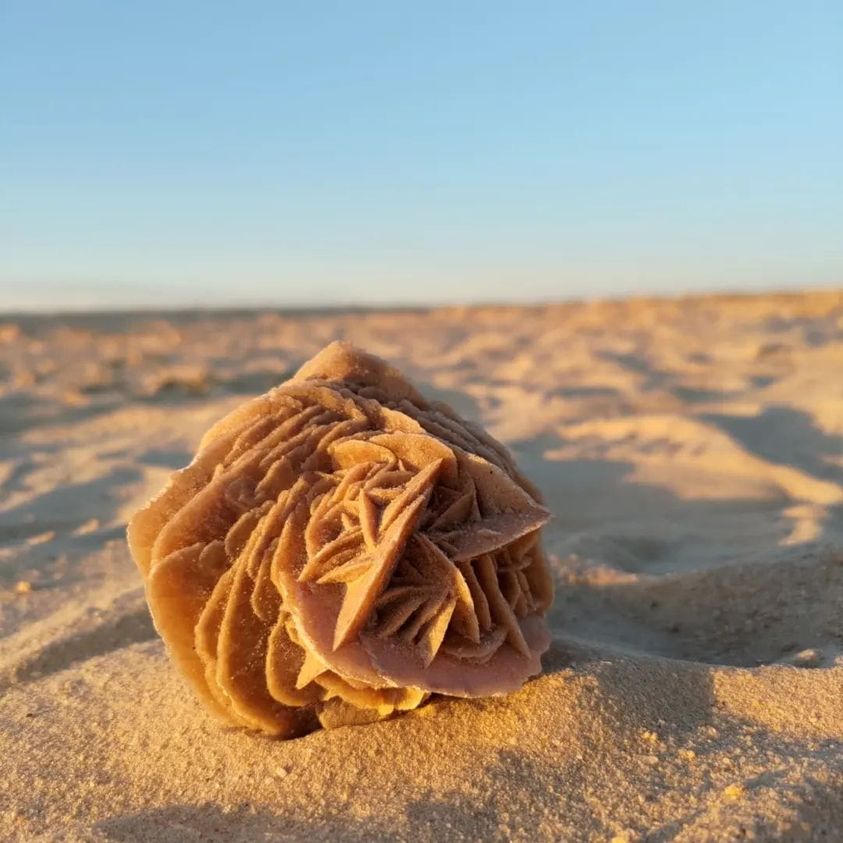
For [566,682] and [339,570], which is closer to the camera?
→ [339,570]

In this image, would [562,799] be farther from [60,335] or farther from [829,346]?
[60,335]

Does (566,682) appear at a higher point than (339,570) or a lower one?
lower

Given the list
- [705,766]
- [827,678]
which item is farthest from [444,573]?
[827,678]

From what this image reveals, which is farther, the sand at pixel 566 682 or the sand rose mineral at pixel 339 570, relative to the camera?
the sand rose mineral at pixel 339 570

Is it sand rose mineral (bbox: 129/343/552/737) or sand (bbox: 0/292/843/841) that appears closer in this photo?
sand (bbox: 0/292/843/841)
